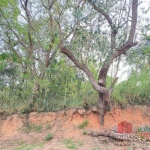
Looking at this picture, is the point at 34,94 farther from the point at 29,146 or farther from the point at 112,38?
the point at 112,38

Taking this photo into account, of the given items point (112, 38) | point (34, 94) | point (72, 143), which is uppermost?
point (112, 38)

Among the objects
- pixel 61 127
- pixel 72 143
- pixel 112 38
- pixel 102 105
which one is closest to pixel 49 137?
pixel 61 127

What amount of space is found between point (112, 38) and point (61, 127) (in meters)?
3.30

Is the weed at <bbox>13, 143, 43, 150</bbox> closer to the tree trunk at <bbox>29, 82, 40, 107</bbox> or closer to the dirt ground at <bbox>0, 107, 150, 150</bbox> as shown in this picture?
the dirt ground at <bbox>0, 107, 150, 150</bbox>

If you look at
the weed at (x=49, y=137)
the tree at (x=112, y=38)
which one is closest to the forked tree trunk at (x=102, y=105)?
the tree at (x=112, y=38)

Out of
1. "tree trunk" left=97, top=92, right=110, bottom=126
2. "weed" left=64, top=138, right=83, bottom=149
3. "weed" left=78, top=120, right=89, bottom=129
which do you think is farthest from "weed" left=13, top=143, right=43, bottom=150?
"tree trunk" left=97, top=92, right=110, bottom=126

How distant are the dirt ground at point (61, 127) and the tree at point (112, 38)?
47cm

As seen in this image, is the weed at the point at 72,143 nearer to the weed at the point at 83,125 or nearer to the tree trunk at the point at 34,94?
the weed at the point at 83,125

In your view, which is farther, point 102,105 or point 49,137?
point 102,105

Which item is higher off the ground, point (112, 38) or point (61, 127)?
point (112, 38)

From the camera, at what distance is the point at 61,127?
702cm

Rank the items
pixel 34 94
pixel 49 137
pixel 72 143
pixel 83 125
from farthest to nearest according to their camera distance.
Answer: pixel 34 94 → pixel 83 125 → pixel 49 137 → pixel 72 143

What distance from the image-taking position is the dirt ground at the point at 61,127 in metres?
6.15

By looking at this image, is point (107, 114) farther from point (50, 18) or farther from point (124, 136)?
point (50, 18)
